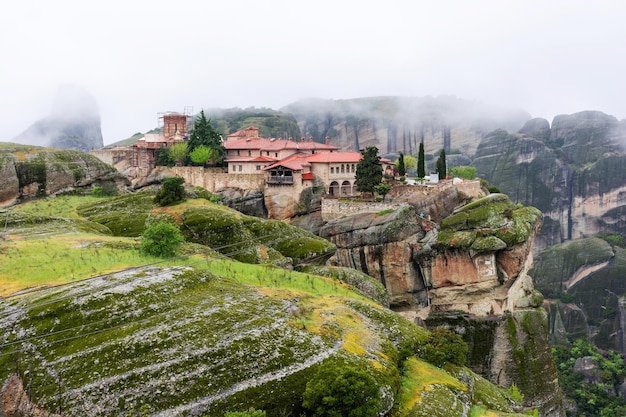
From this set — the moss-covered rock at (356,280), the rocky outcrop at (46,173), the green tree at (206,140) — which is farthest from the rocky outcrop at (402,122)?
the moss-covered rock at (356,280)

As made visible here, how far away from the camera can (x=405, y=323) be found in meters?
26.3

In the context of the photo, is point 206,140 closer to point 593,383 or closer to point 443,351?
point 443,351

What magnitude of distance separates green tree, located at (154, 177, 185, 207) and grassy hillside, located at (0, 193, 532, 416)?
1498cm

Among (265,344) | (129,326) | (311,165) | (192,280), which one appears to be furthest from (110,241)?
(311,165)

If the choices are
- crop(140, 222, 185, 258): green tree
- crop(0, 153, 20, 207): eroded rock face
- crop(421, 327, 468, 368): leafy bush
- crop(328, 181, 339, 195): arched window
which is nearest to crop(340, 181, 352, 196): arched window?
crop(328, 181, 339, 195): arched window

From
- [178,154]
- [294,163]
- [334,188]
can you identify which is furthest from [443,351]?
[178,154]

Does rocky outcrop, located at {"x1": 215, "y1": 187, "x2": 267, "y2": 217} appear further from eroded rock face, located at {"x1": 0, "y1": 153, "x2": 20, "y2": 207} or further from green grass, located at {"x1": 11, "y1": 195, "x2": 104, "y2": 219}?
eroded rock face, located at {"x1": 0, "y1": 153, "x2": 20, "y2": 207}

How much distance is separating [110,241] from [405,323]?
17680 mm

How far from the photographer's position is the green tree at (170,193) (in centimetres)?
4219

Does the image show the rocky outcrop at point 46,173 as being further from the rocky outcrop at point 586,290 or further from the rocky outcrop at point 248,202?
the rocky outcrop at point 586,290

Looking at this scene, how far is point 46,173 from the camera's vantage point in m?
45.8

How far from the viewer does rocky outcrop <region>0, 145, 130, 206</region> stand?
43.4 m

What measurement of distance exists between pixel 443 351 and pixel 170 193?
27.2 m

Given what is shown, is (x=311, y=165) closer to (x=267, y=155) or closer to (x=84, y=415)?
(x=267, y=155)
